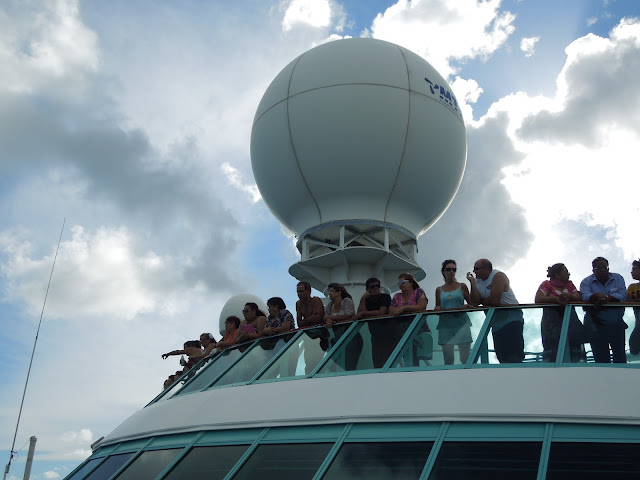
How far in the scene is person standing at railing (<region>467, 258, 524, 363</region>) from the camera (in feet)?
20.8

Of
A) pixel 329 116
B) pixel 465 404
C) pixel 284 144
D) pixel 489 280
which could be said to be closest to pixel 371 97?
pixel 329 116

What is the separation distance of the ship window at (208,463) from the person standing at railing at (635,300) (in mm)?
3890

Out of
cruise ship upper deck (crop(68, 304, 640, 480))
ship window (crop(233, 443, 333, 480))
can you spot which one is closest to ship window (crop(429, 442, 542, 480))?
cruise ship upper deck (crop(68, 304, 640, 480))

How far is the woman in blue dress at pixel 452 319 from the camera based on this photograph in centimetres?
656

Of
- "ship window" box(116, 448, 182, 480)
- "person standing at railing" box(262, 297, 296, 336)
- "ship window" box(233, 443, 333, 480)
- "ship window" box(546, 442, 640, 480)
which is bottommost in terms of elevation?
"ship window" box(546, 442, 640, 480)

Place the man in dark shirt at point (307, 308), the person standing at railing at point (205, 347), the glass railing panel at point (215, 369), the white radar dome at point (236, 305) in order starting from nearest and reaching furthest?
the glass railing panel at point (215, 369) → the man in dark shirt at point (307, 308) → the person standing at railing at point (205, 347) → the white radar dome at point (236, 305)

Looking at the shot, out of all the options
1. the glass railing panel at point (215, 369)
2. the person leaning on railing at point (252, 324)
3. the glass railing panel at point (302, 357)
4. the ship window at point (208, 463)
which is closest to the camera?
the ship window at point (208, 463)

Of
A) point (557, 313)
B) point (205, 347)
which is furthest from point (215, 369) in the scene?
point (557, 313)

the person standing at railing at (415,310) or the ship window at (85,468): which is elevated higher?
the person standing at railing at (415,310)

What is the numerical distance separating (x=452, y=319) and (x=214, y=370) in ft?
11.6

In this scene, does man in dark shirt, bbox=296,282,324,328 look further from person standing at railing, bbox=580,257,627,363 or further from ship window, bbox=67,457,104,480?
person standing at railing, bbox=580,257,627,363

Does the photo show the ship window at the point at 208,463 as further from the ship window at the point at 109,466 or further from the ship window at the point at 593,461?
the ship window at the point at 593,461

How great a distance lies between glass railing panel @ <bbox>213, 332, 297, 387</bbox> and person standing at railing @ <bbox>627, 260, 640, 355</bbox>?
12.9 feet

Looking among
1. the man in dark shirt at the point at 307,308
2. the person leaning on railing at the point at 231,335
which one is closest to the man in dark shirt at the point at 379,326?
the man in dark shirt at the point at 307,308
